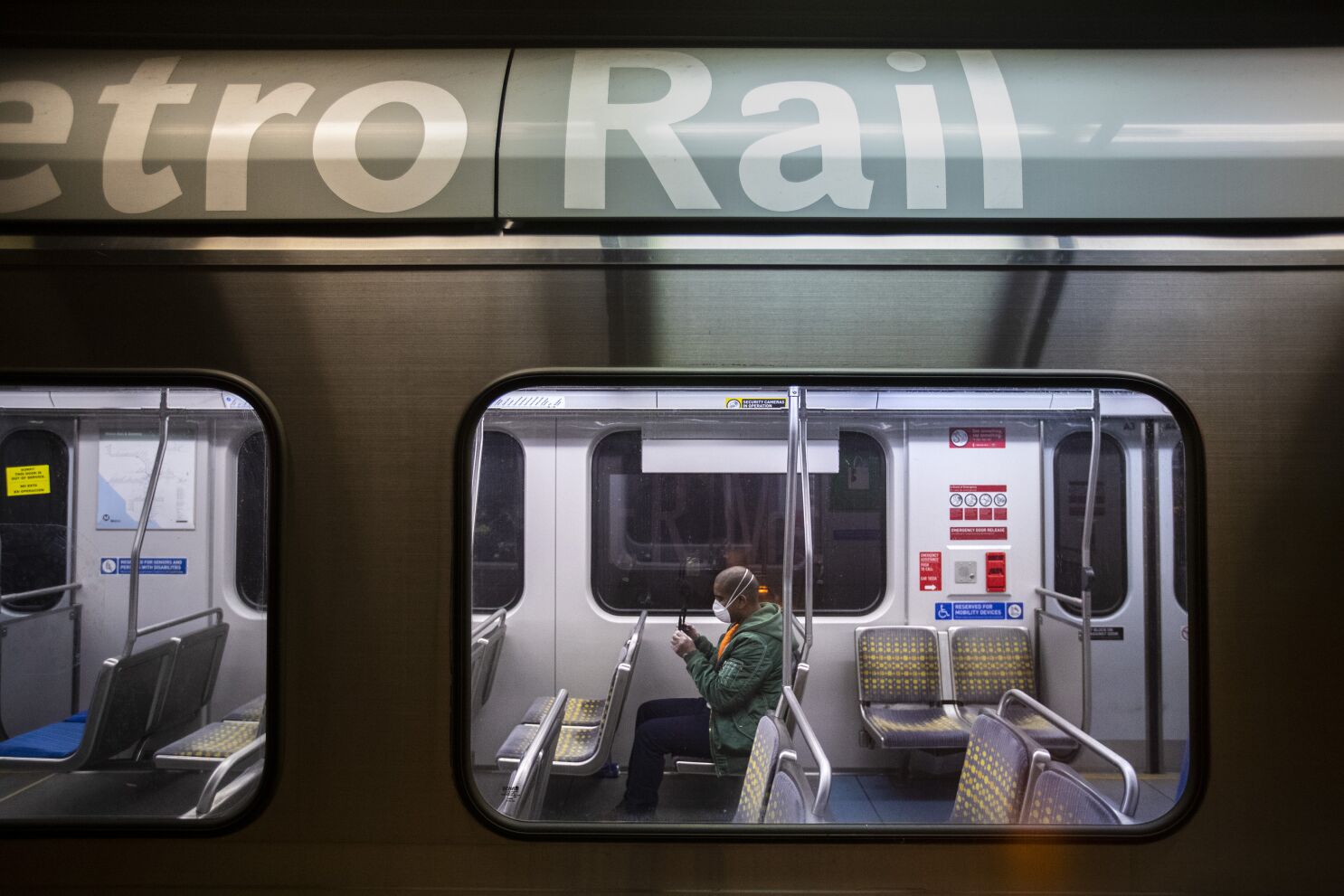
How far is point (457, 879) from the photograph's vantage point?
4.93 ft

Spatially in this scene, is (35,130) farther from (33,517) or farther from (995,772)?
(995,772)

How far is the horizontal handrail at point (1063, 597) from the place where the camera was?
4.26 m

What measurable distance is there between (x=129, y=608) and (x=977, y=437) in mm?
4228

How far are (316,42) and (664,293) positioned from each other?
101 cm

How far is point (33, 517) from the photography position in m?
2.44

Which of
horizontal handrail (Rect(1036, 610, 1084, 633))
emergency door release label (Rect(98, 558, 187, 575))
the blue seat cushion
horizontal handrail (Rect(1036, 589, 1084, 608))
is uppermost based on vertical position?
emergency door release label (Rect(98, 558, 187, 575))

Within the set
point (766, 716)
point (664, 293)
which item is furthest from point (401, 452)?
point (766, 716)

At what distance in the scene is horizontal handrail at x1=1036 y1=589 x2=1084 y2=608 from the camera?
14.0 ft

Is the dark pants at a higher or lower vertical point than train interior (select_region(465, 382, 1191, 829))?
lower

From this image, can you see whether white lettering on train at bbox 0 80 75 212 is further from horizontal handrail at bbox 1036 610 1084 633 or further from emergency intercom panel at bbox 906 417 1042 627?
horizontal handrail at bbox 1036 610 1084 633

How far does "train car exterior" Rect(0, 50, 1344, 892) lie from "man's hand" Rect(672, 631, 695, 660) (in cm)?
242

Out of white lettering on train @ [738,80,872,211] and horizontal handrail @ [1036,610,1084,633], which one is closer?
white lettering on train @ [738,80,872,211]

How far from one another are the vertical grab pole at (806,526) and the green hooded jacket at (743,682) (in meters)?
0.25

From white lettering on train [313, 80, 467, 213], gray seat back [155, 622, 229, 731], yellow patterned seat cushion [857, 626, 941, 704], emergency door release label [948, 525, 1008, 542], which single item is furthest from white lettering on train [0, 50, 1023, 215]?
yellow patterned seat cushion [857, 626, 941, 704]
